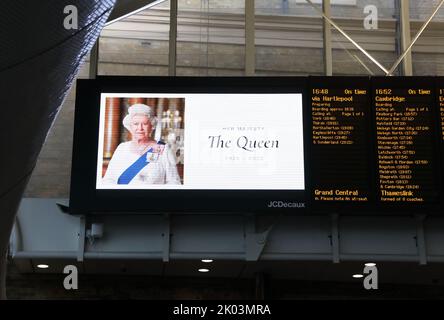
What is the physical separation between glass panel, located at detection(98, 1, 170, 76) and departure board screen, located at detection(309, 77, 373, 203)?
327 centimetres

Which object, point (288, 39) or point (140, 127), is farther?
point (288, 39)

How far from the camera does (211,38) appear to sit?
506 inches

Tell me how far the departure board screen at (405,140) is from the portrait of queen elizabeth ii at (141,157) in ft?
10.8

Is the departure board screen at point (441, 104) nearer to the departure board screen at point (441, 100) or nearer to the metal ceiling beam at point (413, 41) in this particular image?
the departure board screen at point (441, 100)

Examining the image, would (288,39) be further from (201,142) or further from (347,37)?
(201,142)

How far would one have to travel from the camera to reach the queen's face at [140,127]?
1098 centimetres

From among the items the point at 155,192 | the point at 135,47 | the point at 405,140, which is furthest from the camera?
the point at 135,47

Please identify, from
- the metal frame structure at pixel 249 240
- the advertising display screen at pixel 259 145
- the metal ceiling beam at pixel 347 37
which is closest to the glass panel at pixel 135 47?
the advertising display screen at pixel 259 145

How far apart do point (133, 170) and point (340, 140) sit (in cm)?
332

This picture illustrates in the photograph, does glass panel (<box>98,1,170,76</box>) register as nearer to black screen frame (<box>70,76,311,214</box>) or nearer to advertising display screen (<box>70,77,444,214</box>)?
advertising display screen (<box>70,77,444,214</box>)

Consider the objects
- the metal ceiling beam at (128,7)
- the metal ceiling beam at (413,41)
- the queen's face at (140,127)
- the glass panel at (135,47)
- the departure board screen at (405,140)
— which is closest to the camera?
the departure board screen at (405,140)

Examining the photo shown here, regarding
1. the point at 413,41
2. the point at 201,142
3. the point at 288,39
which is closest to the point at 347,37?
the point at 288,39

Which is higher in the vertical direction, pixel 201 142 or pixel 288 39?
pixel 288 39

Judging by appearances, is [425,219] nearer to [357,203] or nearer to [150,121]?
[357,203]
